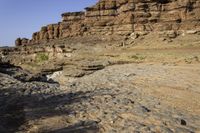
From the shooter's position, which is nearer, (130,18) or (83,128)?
(83,128)

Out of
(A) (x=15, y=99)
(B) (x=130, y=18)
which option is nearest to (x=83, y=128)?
(A) (x=15, y=99)

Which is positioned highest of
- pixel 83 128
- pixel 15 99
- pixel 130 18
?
pixel 130 18

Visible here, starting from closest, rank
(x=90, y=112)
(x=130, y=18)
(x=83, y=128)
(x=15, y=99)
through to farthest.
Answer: (x=83, y=128) → (x=90, y=112) → (x=15, y=99) → (x=130, y=18)

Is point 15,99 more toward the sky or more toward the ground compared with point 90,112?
more toward the sky

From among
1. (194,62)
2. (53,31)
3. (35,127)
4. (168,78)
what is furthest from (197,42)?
(53,31)

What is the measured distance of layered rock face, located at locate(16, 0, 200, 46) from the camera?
4875 cm

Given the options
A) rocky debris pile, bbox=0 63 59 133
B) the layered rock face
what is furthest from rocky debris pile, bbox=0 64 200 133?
the layered rock face

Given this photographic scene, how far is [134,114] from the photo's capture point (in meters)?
12.5

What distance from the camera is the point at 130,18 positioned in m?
53.3

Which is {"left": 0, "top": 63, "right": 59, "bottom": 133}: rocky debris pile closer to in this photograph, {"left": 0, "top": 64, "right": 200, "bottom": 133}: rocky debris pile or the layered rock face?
{"left": 0, "top": 64, "right": 200, "bottom": 133}: rocky debris pile

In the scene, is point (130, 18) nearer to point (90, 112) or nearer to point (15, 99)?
point (15, 99)

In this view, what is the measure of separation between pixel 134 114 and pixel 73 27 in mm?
54619

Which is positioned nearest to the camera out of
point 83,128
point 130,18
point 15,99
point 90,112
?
point 83,128

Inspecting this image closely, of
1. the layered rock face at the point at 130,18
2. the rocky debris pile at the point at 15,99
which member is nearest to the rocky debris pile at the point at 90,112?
the rocky debris pile at the point at 15,99
